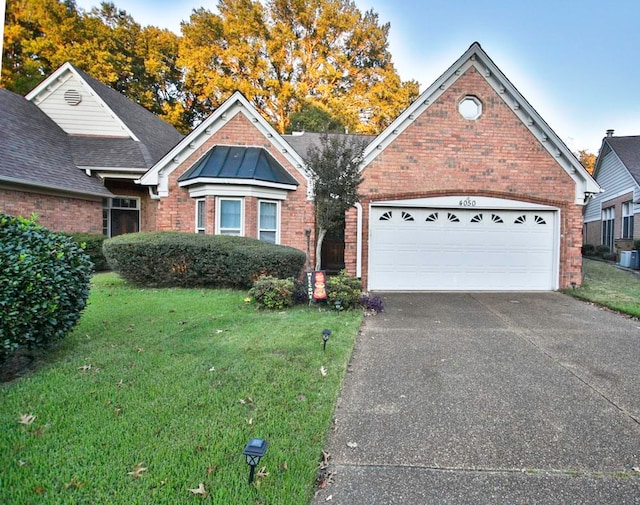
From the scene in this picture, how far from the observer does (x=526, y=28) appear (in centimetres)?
1207

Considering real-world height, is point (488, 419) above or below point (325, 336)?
below

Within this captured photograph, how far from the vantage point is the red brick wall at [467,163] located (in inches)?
402

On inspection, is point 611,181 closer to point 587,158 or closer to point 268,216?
point 268,216

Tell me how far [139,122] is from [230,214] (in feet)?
30.9

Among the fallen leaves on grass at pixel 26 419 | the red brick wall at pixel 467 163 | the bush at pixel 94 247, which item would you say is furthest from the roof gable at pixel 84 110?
the fallen leaves on grass at pixel 26 419

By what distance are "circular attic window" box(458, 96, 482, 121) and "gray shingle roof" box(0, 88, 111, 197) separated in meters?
13.1

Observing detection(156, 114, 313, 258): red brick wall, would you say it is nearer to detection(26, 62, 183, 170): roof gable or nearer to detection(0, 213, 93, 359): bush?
detection(26, 62, 183, 170): roof gable

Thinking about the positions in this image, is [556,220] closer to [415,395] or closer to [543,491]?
[415,395]

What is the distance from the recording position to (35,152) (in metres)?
12.8

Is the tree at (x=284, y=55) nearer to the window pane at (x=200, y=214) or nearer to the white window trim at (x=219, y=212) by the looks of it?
the window pane at (x=200, y=214)

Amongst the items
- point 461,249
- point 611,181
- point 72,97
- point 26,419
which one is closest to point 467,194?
point 461,249

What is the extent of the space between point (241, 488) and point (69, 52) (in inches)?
1153

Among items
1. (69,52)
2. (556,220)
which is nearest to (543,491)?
(556,220)

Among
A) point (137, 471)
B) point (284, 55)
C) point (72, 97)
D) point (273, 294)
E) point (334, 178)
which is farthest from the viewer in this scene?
point (284, 55)
